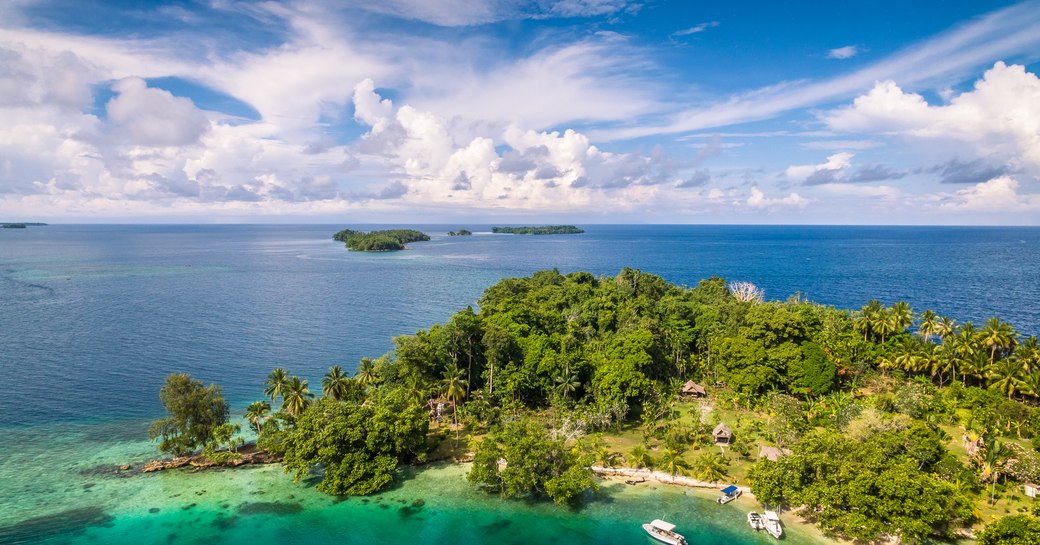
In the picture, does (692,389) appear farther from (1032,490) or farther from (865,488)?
(1032,490)

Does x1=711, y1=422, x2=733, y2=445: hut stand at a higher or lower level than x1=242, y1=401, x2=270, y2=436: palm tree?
lower

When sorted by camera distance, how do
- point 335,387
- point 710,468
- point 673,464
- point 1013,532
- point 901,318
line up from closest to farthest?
point 1013,532
point 710,468
point 673,464
point 335,387
point 901,318

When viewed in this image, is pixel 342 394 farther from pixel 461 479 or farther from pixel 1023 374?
pixel 1023 374

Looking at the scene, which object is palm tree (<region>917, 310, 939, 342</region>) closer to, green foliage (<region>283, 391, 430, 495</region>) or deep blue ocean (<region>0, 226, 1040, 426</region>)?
deep blue ocean (<region>0, 226, 1040, 426</region>)

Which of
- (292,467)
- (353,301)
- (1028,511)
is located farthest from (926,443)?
(353,301)

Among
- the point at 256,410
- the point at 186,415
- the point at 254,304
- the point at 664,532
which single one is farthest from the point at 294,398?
the point at 254,304

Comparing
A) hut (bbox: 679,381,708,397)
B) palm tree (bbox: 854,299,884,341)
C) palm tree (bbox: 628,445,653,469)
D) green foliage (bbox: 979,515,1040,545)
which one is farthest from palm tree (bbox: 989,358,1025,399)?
palm tree (bbox: 628,445,653,469)
